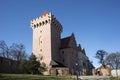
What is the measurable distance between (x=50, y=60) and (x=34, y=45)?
8044mm

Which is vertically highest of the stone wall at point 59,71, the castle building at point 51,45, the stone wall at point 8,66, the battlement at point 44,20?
the battlement at point 44,20

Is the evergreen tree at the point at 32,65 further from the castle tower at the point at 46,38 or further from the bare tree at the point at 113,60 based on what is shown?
the bare tree at the point at 113,60

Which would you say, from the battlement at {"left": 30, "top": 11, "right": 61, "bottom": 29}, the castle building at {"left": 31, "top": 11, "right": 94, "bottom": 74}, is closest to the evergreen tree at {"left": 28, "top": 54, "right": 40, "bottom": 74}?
the castle building at {"left": 31, "top": 11, "right": 94, "bottom": 74}

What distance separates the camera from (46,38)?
197 ft

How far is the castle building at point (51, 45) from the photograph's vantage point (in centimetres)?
5856

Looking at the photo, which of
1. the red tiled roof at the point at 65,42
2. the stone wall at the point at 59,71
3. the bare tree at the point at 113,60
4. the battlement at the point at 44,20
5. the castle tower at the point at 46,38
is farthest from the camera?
the bare tree at the point at 113,60

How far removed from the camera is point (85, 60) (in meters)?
72.9

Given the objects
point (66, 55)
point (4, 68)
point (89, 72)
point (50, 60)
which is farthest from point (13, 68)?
point (89, 72)

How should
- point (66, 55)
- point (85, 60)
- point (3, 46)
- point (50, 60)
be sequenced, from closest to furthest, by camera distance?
point (50, 60)
point (66, 55)
point (3, 46)
point (85, 60)

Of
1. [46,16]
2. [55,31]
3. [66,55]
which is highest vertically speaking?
[46,16]

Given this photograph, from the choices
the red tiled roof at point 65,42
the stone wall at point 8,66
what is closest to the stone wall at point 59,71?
the stone wall at point 8,66

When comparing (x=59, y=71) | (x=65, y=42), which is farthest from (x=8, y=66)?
(x=65, y=42)

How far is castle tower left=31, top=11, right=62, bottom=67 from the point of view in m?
58.6

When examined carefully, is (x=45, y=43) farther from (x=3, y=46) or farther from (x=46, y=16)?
(x=3, y=46)
